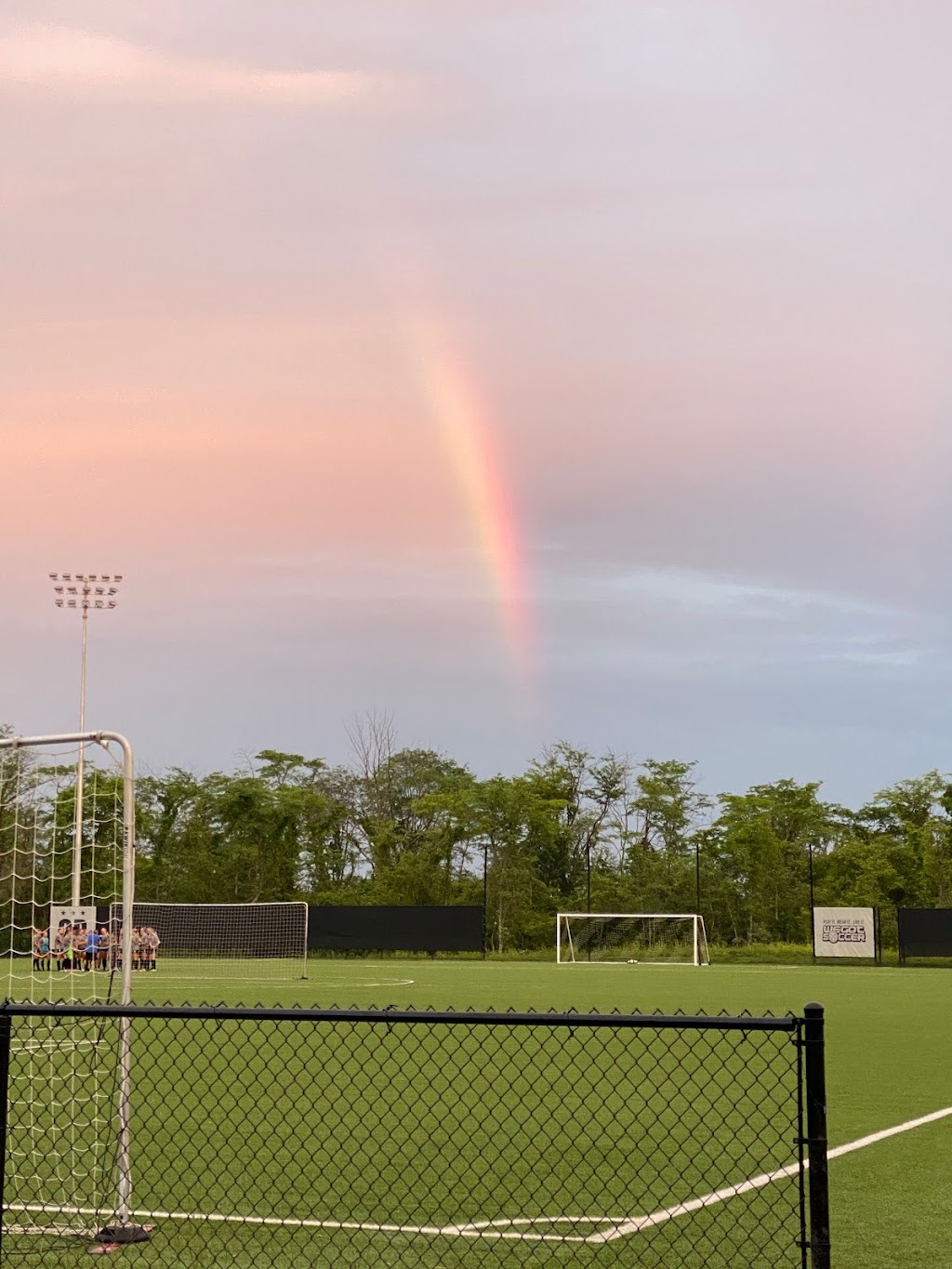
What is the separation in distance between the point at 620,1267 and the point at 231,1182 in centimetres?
243

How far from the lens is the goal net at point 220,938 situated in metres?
38.2

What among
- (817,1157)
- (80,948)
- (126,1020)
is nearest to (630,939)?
(80,948)

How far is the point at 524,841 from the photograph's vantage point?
58.4 meters

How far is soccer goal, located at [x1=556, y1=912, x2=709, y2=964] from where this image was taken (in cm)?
4616

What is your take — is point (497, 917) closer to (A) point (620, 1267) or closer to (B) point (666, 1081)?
(B) point (666, 1081)

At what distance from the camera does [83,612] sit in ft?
136

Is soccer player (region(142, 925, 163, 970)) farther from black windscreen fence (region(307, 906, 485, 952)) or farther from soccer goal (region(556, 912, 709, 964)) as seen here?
soccer goal (region(556, 912, 709, 964))

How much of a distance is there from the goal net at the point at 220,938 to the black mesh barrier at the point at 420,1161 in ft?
85.6

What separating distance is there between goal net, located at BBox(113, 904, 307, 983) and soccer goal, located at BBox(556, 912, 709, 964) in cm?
813

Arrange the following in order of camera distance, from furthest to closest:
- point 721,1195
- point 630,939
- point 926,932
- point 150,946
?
1. point 630,939
2. point 926,932
3. point 150,946
4. point 721,1195

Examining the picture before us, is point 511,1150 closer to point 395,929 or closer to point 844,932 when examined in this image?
point 395,929

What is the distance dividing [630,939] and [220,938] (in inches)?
511

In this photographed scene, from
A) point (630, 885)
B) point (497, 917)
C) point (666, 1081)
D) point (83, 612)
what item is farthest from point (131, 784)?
point (630, 885)

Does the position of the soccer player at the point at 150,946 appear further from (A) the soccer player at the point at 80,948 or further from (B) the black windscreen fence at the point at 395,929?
(B) the black windscreen fence at the point at 395,929
